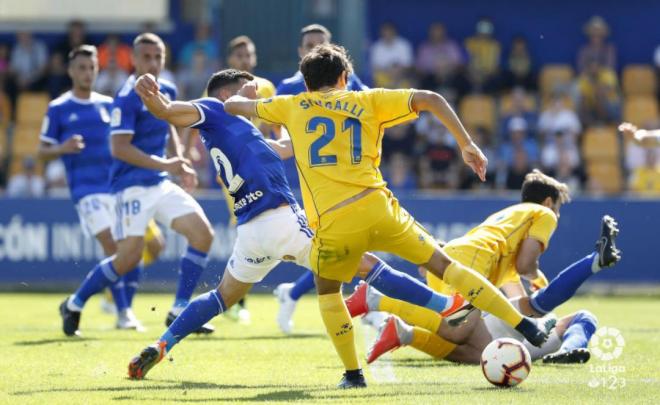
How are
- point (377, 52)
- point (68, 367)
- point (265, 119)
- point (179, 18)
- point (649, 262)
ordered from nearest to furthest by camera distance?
point (265, 119)
point (68, 367)
point (649, 262)
point (377, 52)
point (179, 18)

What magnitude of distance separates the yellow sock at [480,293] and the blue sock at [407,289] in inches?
18.7

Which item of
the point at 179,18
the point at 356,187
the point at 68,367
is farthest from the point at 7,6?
the point at 356,187

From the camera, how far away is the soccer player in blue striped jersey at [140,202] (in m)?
10.3

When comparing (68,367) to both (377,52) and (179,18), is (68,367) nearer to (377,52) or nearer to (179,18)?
(377,52)

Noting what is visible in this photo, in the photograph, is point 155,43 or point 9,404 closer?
point 9,404

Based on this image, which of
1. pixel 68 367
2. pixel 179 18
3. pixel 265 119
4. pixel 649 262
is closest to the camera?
pixel 265 119

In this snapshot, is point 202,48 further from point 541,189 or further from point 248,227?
point 248,227

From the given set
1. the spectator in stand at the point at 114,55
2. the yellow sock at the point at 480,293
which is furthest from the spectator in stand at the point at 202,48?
the yellow sock at the point at 480,293

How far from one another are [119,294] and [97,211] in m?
0.79

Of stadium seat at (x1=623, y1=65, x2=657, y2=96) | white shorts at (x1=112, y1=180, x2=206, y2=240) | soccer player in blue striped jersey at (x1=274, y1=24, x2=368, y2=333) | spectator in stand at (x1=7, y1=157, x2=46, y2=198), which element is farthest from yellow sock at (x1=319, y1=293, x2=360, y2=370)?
stadium seat at (x1=623, y1=65, x2=657, y2=96)

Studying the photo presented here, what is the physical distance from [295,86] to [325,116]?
3.73 m

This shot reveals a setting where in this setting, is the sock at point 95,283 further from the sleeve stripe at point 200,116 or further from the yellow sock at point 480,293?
the yellow sock at point 480,293

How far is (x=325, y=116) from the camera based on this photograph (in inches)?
282

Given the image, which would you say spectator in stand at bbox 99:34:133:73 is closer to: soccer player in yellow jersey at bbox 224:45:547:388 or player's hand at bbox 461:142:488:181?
soccer player in yellow jersey at bbox 224:45:547:388
